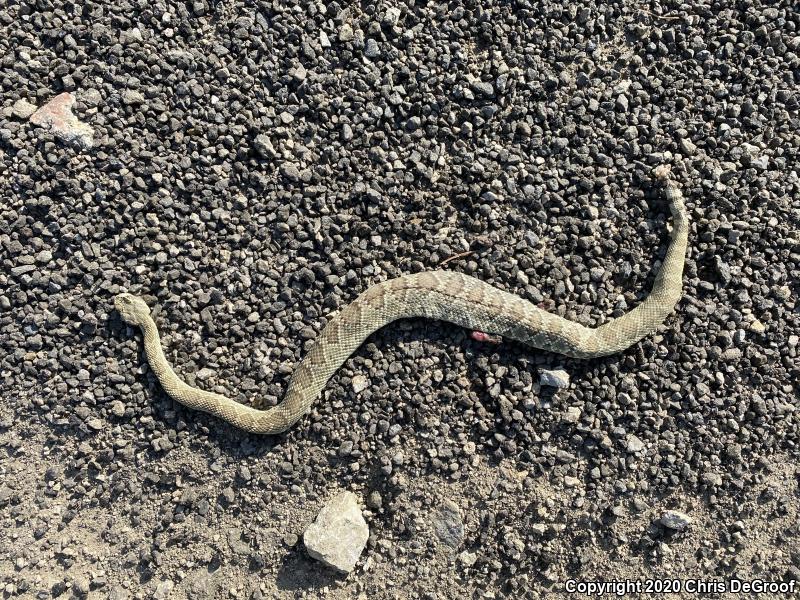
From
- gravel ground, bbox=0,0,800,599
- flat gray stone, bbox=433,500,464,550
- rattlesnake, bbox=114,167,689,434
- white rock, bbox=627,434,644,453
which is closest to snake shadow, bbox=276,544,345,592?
gravel ground, bbox=0,0,800,599

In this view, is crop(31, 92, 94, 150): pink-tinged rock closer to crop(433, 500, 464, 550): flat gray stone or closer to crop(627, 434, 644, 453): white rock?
crop(433, 500, 464, 550): flat gray stone

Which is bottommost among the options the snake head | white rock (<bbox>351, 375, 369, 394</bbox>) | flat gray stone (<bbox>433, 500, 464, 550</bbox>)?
flat gray stone (<bbox>433, 500, 464, 550</bbox>)

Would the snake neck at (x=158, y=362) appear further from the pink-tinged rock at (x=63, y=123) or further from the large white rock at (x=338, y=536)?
the pink-tinged rock at (x=63, y=123)

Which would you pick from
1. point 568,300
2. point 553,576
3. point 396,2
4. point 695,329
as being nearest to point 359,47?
point 396,2

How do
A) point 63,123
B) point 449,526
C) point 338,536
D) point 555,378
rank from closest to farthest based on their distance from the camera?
point 338,536, point 449,526, point 555,378, point 63,123

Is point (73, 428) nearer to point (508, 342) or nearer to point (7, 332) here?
point (7, 332)

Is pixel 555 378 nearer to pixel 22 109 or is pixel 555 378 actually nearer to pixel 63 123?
pixel 63 123

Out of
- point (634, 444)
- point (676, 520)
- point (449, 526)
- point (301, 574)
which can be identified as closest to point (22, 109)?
point (301, 574)
